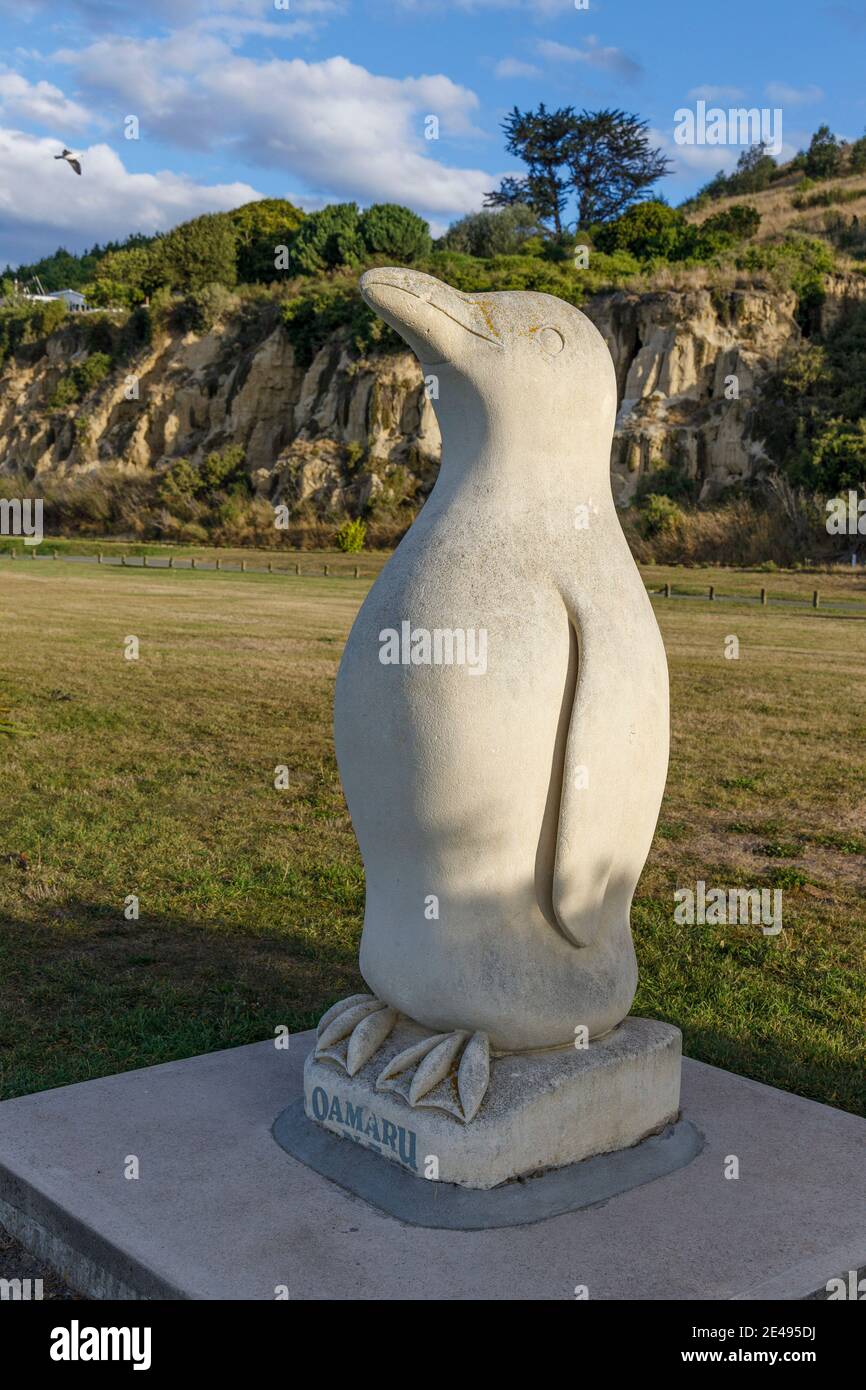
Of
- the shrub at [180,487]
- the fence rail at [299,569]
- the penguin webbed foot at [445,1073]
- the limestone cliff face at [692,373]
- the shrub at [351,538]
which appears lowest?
the penguin webbed foot at [445,1073]

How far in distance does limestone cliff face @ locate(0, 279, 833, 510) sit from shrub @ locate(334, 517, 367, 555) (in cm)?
229

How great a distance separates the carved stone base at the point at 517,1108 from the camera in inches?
148

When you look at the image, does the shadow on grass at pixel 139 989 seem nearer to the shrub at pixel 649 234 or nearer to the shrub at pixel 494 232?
the shrub at pixel 649 234

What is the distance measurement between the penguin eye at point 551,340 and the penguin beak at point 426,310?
14cm

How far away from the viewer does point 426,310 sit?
3.88 m

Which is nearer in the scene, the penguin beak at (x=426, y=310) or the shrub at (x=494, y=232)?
the penguin beak at (x=426, y=310)

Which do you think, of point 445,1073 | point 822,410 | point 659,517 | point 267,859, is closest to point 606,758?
point 445,1073

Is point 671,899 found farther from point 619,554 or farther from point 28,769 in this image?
point 28,769

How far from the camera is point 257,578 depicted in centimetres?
2978

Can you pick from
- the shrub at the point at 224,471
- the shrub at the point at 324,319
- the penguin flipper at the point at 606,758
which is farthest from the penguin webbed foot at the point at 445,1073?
the shrub at the point at 224,471

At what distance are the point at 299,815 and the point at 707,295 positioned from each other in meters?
30.4

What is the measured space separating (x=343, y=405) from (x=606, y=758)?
39.1m

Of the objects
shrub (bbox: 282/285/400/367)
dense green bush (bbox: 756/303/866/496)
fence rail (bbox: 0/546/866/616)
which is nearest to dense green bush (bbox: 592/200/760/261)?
dense green bush (bbox: 756/303/866/496)
